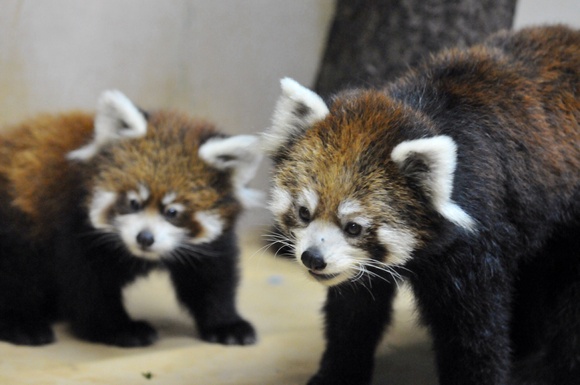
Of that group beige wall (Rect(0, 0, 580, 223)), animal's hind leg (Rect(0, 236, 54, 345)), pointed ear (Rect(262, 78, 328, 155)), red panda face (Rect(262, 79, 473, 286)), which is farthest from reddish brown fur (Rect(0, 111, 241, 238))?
red panda face (Rect(262, 79, 473, 286))

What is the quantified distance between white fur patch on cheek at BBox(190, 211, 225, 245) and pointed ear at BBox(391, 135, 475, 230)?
1559 millimetres

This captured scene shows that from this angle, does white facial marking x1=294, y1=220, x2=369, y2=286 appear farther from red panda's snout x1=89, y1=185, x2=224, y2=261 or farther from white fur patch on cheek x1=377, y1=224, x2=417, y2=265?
red panda's snout x1=89, y1=185, x2=224, y2=261

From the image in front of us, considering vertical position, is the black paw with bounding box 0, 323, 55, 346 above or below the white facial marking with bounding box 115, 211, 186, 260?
below

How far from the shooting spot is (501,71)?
3.30 metres

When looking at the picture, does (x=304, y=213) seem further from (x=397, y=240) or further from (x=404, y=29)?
(x=404, y=29)

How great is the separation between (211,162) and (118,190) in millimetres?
505

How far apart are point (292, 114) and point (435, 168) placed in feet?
2.14

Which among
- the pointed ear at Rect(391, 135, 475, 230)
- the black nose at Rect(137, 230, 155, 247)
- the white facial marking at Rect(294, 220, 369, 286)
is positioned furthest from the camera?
the black nose at Rect(137, 230, 155, 247)

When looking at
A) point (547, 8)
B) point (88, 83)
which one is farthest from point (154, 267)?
point (547, 8)

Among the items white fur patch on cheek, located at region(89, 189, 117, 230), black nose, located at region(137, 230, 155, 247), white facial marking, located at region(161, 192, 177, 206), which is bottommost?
black nose, located at region(137, 230, 155, 247)

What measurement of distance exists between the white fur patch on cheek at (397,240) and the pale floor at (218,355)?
26.5 inches

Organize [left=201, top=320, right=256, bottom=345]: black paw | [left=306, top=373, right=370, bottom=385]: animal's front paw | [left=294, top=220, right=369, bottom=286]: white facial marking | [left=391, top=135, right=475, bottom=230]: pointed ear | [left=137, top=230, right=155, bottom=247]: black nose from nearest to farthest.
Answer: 1. [left=391, top=135, right=475, bottom=230]: pointed ear
2. [left=294, top=220, right=369, bottom=286]: white facial marking
3. [left=306, top=373, right=370, bottom=385]: animal's front paw
4. [left=137, top=230, right=155, bottom=247]: black nose
5. [left=201, top=320, right=256, bottom=345]: black paw

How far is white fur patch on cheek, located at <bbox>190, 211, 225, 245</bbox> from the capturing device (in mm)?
4289

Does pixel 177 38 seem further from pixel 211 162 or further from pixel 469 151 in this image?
pixel 469 151
